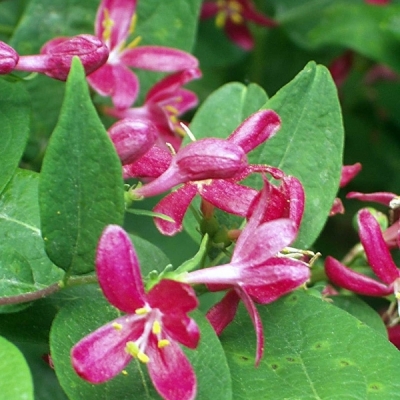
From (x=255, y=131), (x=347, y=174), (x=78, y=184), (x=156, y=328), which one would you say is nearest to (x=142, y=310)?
(x=156, y=328)

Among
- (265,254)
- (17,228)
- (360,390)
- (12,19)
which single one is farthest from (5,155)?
(12,19)

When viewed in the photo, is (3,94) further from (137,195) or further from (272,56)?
(272,56)

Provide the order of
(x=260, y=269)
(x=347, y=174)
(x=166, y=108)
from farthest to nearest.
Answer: (x=166, y=108) → (x=347, y=174) → (x=260, y=269)

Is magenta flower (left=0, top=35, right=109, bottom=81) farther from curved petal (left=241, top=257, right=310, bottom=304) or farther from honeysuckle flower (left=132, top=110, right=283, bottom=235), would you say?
curved petal (left=241, top=257, right=310, bottom=304)

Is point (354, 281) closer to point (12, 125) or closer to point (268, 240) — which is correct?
point (268, 240)

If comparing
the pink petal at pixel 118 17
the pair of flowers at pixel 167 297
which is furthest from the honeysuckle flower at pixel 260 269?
the pink petal at pixel 118 17

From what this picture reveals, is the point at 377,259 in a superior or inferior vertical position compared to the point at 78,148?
inferior
